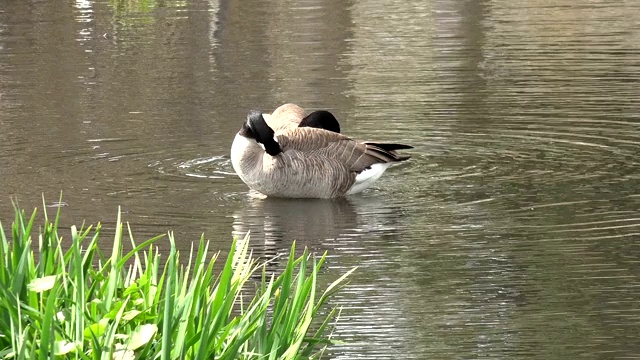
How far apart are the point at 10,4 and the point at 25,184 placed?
14.9m

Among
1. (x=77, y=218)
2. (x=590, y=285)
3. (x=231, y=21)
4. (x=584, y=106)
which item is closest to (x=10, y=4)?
(x=231, y=21)

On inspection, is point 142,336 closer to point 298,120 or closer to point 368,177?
point 368,177

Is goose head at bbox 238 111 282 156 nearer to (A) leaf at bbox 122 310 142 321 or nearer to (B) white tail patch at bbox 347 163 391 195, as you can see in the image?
(B) white tail patch at bbox 347 163 391 195

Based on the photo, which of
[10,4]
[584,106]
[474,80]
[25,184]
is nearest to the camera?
[25,184]

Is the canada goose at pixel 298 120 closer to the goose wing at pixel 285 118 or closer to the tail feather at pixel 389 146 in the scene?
the goose wing at pixel 285 118

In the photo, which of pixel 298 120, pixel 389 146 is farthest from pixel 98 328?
pixel 298 120

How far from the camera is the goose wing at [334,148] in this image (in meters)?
12.0

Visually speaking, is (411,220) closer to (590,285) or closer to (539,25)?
(590,285)

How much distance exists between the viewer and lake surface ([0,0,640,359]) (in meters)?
8.89

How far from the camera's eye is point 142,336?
5.38 m

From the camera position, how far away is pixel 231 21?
77.6 ft

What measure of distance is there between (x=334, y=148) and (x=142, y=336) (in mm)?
6822

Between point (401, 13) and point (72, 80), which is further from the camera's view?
point (401, 13)

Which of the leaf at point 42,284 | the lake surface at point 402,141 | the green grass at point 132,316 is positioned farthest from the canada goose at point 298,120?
the leaf at point 42,284
